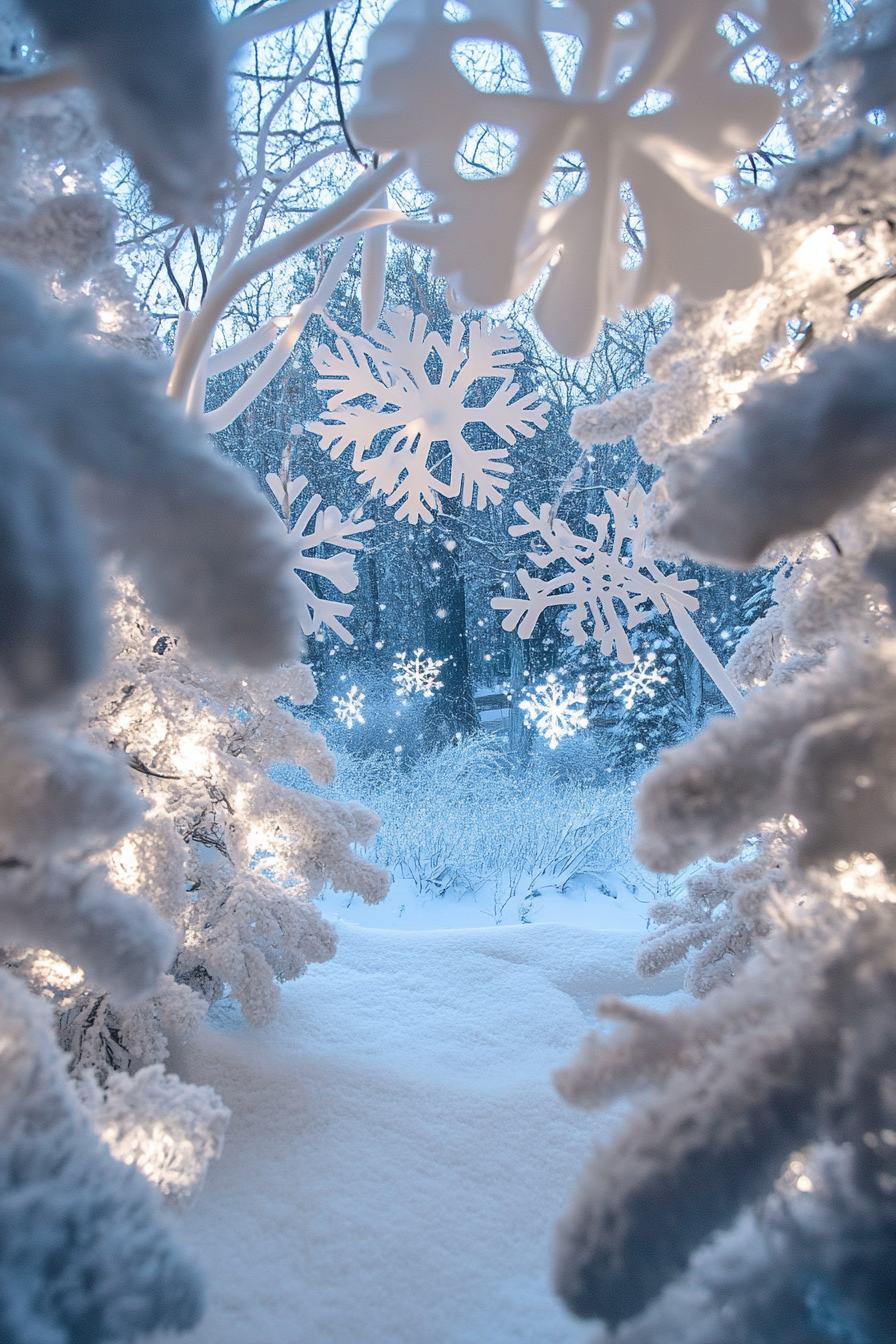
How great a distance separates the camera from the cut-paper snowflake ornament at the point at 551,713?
3.92 meters

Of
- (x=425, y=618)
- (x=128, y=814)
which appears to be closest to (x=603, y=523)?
(x=128, y=814)

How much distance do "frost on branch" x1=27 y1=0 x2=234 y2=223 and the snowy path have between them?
2.54 ft

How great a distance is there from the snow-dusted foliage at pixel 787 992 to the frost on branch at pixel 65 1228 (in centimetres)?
18

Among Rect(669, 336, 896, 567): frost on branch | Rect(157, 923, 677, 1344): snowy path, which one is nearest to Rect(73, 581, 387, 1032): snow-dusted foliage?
→ Rect(157, 923, 677, 1344): snowy path

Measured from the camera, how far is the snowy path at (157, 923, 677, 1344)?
0.60m

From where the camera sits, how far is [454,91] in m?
0.41

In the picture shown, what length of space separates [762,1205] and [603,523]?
1.37 m

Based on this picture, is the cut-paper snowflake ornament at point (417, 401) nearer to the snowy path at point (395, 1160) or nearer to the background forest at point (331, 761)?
the background forest at point (331, 761)

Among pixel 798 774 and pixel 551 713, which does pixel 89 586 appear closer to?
pixel 798 774

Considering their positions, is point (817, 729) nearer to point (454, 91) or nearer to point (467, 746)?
point (454, 91)

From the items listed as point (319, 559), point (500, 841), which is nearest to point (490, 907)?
point (500, 841)

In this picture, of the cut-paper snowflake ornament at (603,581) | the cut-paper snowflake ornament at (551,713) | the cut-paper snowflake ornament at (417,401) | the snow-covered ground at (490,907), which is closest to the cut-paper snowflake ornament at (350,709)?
the cut-paper snowflake ornament at (551,713)

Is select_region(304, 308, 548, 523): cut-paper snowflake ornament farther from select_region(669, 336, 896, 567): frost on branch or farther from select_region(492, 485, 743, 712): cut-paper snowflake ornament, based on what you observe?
select_region(669, 336, 896, 567): frost on branch

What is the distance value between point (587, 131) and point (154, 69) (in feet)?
0.91
